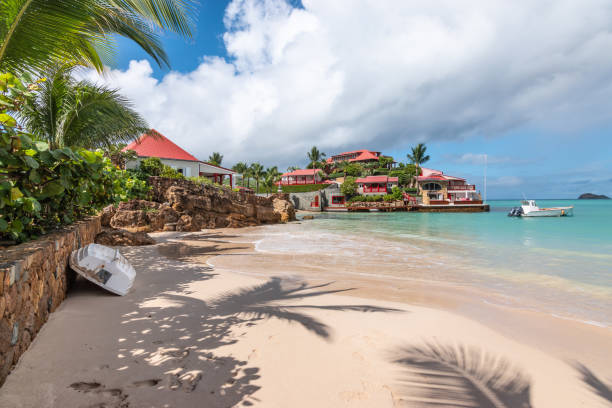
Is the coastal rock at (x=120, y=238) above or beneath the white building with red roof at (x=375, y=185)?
beneath

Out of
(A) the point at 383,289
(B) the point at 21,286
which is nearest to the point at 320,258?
(A) the point at 383,289

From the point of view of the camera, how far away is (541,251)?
1304 centimetres

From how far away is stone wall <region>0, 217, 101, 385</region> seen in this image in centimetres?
228

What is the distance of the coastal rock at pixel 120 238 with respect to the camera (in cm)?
918

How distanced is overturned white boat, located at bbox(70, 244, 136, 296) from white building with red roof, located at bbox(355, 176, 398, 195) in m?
54.2

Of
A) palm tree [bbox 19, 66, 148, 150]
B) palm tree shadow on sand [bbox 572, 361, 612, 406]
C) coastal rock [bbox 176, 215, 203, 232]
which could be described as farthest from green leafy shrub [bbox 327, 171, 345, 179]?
palm tree shadow on sand [bbox 572, 361, 612, 406]

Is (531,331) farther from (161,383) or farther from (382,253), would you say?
(382,253)

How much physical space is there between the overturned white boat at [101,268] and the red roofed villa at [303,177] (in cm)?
6294

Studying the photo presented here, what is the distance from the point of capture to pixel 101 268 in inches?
173

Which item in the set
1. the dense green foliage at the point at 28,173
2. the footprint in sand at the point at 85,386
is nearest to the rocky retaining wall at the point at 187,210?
the dense green foliage at the point at 28,173

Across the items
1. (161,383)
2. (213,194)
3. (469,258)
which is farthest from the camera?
(213,194)

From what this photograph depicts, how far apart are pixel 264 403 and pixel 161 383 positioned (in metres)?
0.95

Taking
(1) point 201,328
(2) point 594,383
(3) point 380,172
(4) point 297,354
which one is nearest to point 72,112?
(1) point 201,328

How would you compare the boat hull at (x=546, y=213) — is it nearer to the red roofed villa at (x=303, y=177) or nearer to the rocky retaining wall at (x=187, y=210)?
the rocky retaining wall at (x=187, y=210)
